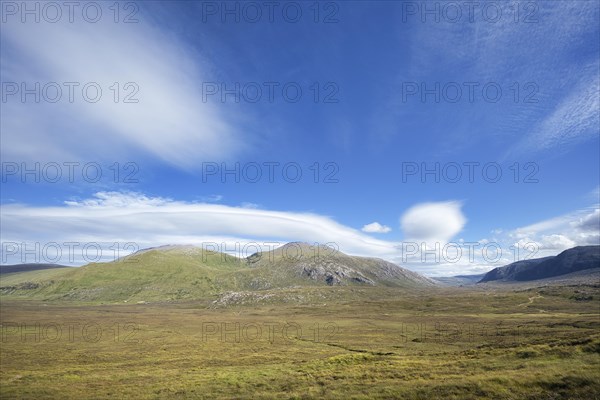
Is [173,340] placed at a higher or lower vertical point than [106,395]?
lower

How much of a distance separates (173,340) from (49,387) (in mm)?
46757

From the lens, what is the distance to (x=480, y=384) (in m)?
29.4

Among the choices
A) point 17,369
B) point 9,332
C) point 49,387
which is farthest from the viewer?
point 9,332

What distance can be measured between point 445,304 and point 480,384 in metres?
174

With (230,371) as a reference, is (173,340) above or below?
below

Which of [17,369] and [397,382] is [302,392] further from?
[17,369]

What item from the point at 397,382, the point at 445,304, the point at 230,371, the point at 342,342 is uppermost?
the point at 397,382

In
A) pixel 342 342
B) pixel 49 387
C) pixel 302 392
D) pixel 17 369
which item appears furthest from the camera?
pixel 342 342

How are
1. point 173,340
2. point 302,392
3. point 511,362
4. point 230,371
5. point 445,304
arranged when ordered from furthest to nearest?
1. point 445,304
2. point 173,340
3. point 230,371
4. point 511,362
5. point 302,392

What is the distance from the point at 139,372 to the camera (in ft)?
162

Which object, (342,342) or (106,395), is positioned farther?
(342,342)

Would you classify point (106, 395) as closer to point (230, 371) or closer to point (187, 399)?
point (187, 399)

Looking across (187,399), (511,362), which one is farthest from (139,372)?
(511,362)

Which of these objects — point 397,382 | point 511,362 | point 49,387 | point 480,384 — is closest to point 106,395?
point 49,387
